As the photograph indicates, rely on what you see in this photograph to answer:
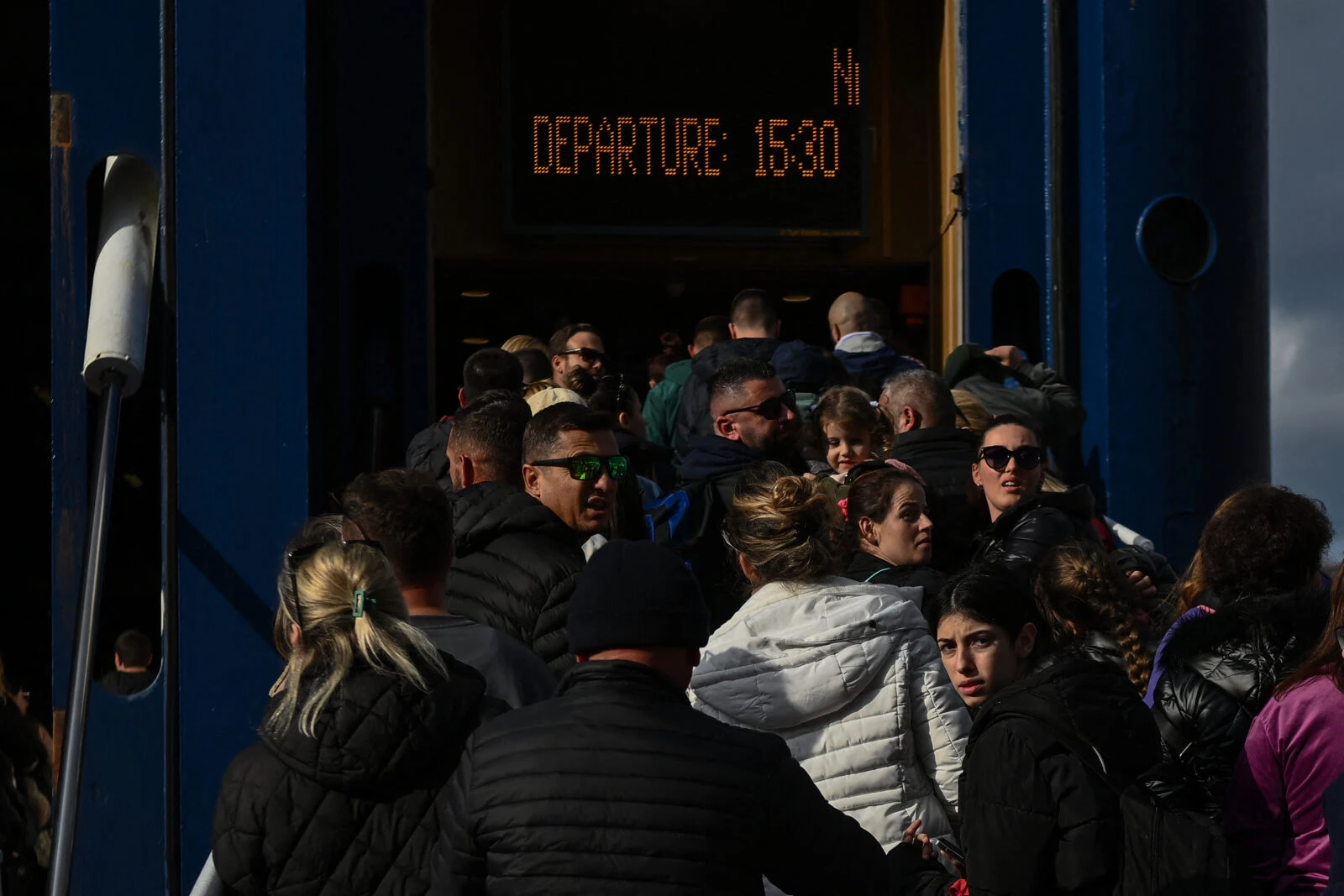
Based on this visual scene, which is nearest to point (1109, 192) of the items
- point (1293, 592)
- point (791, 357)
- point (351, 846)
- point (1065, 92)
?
point (1065, 92)

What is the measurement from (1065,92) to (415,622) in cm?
410

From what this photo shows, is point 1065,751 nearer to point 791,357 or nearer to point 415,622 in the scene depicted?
point 415,622

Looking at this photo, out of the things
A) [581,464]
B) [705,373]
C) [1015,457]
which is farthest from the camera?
[705,373]

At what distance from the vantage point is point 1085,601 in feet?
Answer: 13.5

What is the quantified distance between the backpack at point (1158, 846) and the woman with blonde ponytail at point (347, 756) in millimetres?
1035

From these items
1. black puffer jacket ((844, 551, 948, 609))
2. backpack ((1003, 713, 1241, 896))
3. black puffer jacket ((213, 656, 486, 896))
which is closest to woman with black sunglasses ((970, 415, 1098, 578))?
black puffer jacket ((844, 551, 948, 609))

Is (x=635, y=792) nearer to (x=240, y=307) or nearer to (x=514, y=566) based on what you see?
(x=514, y=566)

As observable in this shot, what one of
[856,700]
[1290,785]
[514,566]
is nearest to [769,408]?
[514,566]

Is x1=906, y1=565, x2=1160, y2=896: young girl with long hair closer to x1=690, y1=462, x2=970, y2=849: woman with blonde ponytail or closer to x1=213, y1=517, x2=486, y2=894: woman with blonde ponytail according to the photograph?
x1=690, y1=462, x2=970, y2=849: woman with blonde ponytail

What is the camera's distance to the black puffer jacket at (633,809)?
110 inches

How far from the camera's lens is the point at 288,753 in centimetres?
322

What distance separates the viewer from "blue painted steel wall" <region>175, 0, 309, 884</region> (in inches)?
237

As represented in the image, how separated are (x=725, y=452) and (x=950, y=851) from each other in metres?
1.98

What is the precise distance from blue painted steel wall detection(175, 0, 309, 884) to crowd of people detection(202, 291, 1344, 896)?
1.16 meters
